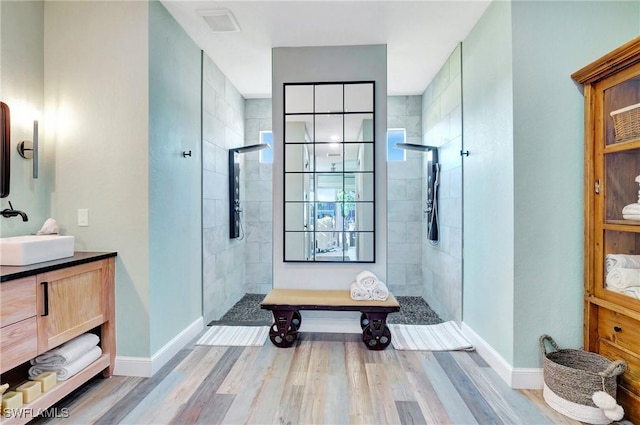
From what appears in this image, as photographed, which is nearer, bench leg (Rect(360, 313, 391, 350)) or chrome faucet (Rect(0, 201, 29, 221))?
chrome faucet (Rect(0, 201, 29, 221))

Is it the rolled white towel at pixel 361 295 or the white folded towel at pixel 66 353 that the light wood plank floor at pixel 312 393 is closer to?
the white folded towel at pixel 66 353

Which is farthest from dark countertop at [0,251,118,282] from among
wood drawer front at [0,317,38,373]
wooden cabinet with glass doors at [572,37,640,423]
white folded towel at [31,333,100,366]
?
wooden cabinet with glass doors at [572,37,640,423]

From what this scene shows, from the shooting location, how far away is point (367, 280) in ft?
9.02

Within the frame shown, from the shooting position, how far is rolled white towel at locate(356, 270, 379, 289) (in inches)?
107

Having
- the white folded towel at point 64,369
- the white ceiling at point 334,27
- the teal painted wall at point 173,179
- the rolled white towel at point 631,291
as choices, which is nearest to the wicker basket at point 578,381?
the rolled white towel at point 631,291

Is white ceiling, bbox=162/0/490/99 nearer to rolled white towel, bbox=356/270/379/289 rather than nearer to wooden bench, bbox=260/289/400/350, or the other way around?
rolled white towel, bbox=356/270/379/289

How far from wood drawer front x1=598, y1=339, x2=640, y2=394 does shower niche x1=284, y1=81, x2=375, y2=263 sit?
1678 mm

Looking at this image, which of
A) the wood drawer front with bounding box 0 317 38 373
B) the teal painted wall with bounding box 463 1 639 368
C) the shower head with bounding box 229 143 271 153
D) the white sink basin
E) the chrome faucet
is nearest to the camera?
the wood drawer front with bounding box 0 317 38 373

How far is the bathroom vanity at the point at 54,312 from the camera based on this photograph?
1.57 metres

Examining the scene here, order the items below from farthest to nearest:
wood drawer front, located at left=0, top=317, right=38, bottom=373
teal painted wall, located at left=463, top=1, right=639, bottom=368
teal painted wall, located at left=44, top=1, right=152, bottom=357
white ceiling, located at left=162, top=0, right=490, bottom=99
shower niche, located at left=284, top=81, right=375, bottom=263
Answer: shower niche, located at left=284, top=81, right=375, bottom=263
white ceiling, located at left=162, top=0, right=490, bottom=99
teal painted wall, located at left=44, top=1, right=152, bottom=357
teal painted wall, located at left=463, top=1, right=639, bottom=368
wood drawer front, located at left=0, top=317, right=38, bottom=373

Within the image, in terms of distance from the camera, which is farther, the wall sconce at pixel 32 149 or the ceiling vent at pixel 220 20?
the ceiling vent at pixel 220 20

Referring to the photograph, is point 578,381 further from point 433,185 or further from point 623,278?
point 433,185

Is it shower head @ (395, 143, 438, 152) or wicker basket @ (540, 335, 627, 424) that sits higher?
shower head @ (395, 143, 438, 152)

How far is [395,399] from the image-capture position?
6.51 ft
